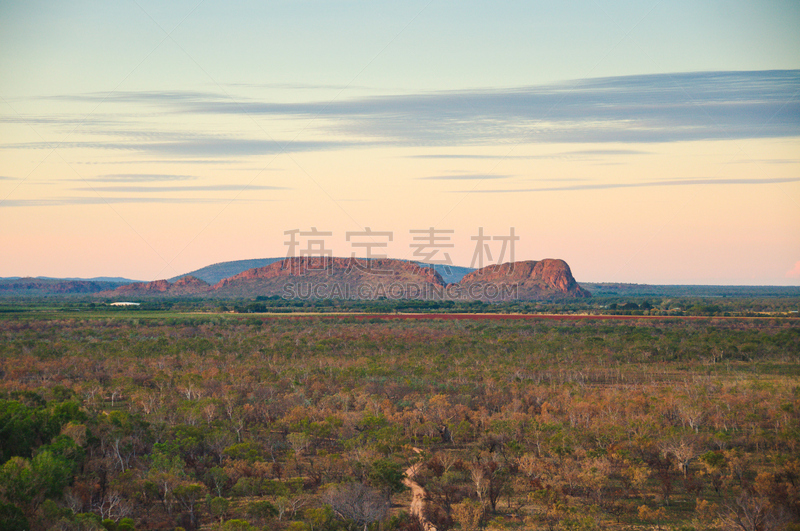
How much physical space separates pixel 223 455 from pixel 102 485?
604 centimetres

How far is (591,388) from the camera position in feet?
143

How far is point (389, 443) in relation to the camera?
2828 centimetres

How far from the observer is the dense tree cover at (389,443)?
21.2m

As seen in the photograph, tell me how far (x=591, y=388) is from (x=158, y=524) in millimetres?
31088

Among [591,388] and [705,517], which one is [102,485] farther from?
[591,388]

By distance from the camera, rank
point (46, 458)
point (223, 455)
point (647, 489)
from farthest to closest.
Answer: point (223, 455)
point (647, 489)
point (46, 458)

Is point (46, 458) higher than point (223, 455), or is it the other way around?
point (46, 458)

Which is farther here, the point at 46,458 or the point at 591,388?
the point at 591,388

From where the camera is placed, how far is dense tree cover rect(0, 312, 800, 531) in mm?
21172

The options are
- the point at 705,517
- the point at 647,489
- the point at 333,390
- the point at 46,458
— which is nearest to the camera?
the point at 46,458

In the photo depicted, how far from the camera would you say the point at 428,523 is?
20.8 meters

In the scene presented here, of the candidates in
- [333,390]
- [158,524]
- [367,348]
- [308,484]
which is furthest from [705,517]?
[367,348]

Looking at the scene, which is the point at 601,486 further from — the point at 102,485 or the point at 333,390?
the point at 333,390

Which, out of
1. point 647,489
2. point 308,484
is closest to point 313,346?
point 308,484
